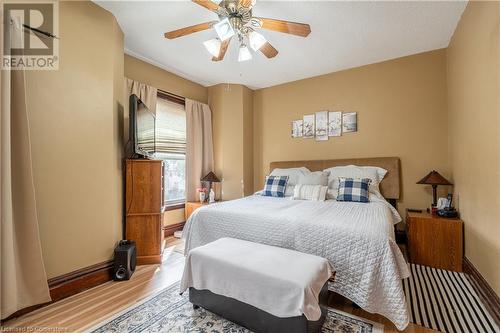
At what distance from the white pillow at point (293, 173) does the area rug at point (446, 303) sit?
1839 millimetres

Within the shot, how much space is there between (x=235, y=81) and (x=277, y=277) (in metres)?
3.72

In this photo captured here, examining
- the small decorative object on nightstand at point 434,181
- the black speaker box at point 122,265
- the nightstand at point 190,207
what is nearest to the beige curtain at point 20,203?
the black speaker box at point 122,265

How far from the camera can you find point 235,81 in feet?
14.1

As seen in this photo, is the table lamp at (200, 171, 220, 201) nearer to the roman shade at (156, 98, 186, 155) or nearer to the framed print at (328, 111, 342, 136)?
the roman shade at (156, 98, 186, 155)

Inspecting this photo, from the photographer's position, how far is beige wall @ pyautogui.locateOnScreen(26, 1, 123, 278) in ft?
6.36

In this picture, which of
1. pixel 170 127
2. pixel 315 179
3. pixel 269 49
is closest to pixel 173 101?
pixel 170 127

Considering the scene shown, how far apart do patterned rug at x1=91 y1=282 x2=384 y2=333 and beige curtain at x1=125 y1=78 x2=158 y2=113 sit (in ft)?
8.64

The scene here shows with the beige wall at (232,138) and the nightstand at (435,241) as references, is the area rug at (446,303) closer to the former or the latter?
the nightstand at (435,241)

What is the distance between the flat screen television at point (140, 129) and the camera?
8.59ft

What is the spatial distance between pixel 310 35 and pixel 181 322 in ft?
10.5

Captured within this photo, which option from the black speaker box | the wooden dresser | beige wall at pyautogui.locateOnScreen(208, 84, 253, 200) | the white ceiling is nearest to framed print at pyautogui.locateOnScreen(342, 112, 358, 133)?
the white ceiling

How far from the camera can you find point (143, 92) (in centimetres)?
331

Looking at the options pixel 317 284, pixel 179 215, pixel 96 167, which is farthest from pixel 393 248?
pixel 179 215

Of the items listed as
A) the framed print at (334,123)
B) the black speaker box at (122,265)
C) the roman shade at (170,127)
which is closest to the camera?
the black speaker box at (122,265)
